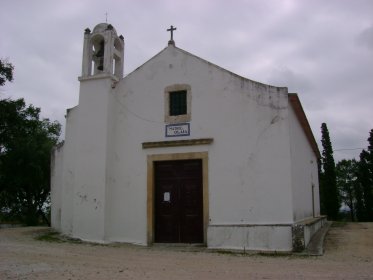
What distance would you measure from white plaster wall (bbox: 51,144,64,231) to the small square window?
15.1ft

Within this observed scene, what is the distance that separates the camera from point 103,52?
44.5 ft

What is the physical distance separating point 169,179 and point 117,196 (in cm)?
165

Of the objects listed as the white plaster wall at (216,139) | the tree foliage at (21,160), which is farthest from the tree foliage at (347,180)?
the white plaster wall at (216,139)

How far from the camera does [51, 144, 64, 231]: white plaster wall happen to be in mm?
14430

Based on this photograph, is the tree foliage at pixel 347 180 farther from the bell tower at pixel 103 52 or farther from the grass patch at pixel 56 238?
the grass patch at pixel 56 238

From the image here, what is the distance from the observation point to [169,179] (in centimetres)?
1204

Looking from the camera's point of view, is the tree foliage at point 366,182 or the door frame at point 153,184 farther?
the tree foliage at point 366,182

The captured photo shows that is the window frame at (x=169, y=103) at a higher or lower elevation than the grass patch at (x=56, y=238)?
higher

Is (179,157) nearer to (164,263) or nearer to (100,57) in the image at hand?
(164,263)

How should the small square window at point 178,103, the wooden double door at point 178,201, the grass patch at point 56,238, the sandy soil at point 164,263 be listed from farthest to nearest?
1. the small square window at point 178,103
2. the grass patch at point 56,238
3. the wooden double door at point 178,201
4. the sandy soil at point 164,263

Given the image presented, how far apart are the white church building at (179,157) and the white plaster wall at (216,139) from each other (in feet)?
0.09

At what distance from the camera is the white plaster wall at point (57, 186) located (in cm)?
1443

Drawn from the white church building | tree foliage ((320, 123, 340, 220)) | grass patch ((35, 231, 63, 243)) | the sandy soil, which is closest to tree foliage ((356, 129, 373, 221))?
tree foliage ((320, 123, 340, 220))

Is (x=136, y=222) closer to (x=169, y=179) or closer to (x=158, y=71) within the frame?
(x=169, y=179)
